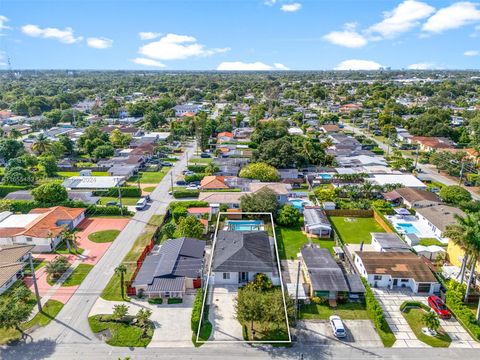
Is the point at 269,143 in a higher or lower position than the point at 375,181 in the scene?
higher

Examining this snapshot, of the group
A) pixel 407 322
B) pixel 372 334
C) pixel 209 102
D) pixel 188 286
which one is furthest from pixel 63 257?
pixel 209 102

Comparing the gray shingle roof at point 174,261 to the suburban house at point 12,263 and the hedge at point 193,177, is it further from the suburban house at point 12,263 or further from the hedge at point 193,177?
the hedge at point 193,177


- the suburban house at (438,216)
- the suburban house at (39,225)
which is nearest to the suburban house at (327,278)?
the suburban house at (438,216)

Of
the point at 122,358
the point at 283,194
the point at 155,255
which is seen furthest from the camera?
the point at 283,194

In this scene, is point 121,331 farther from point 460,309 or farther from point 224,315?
point 460,309

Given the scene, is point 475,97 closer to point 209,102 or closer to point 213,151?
point 209,102

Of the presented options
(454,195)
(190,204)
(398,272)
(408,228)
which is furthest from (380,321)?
(454,195)
